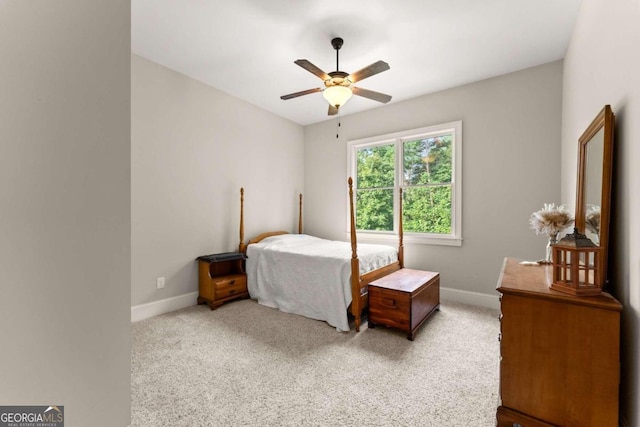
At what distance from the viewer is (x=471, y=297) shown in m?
3.42

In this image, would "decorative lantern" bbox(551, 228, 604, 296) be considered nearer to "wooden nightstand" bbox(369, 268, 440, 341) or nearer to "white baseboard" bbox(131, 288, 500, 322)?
"wooden nightstand" bbox(369, 268, 440, 341)

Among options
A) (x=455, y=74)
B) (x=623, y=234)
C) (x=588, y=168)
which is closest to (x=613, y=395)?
(x=623, y=234)

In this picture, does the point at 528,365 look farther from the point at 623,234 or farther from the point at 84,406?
the point at 84,406

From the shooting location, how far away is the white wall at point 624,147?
115 cm

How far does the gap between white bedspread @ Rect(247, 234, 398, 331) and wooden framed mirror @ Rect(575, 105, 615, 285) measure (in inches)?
70.7

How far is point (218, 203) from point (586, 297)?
359cm

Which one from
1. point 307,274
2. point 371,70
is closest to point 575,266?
point 371,70

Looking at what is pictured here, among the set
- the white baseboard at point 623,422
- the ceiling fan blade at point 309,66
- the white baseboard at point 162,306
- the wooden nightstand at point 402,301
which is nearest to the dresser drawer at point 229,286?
the white baseboard at point 162,306

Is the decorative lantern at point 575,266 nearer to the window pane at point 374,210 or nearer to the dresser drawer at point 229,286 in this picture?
the window pane at point 374,210

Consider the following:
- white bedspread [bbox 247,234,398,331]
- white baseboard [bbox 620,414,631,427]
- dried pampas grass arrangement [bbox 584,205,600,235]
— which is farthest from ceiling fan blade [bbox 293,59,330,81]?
white baseboard [bbox 620,414,631,427]

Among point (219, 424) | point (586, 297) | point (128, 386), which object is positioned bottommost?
point (219, 424)

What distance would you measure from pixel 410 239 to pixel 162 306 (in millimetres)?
3204

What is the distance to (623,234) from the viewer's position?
4.17 ft

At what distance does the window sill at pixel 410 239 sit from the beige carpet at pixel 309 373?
0.96 m
